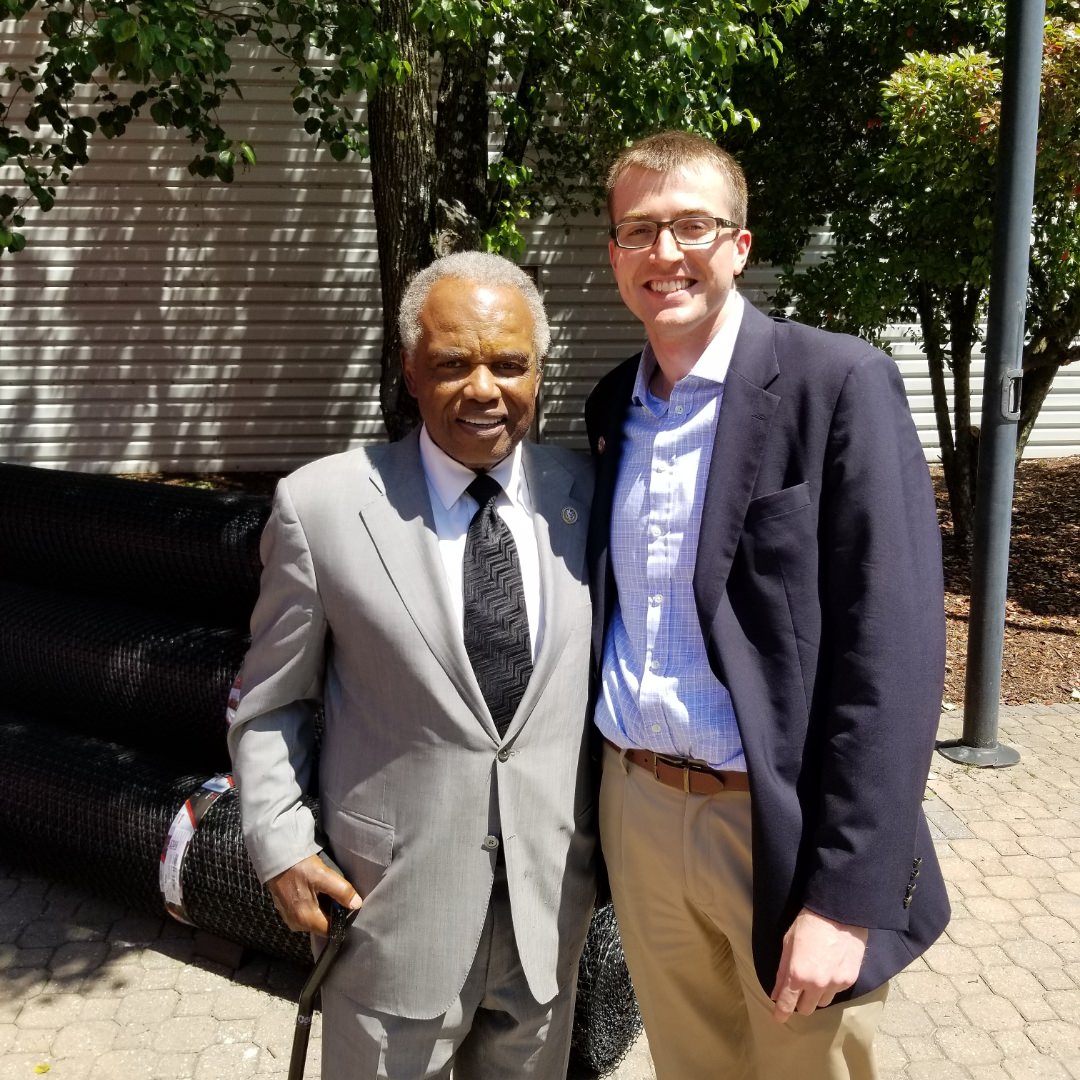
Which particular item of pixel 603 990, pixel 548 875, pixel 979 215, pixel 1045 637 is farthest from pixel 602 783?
pixel 1045 637

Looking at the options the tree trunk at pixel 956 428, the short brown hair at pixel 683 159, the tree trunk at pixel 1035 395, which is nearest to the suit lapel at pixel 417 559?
the short brown hair at pixel 683 159

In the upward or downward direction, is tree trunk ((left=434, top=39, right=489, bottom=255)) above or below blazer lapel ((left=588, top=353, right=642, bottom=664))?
above

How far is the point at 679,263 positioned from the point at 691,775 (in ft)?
3.33

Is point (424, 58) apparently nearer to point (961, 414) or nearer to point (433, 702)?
point (433, 702)

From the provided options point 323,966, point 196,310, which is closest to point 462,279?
point 323,966

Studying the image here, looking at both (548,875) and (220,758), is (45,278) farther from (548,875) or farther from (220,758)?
(548,875)

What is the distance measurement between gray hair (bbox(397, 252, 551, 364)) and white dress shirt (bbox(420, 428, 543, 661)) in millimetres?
226

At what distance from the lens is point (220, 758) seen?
4160mm

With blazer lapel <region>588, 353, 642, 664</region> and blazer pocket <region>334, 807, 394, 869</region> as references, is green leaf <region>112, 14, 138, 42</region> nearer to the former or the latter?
blazer lapel <region>588, 353, 642, 664</region>

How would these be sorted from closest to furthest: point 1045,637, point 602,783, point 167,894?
point 602,783
point 167,894
point 1045,637

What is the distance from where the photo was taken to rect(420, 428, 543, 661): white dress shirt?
2320 millimetres

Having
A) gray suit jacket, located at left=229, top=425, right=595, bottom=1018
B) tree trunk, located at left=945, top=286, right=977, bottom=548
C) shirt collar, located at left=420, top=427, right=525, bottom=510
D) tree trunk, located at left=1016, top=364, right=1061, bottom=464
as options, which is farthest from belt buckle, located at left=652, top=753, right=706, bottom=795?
tree trunk, located at left=1016, top=364, right=1061, bottom=464

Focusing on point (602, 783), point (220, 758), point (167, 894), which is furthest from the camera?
point (220, 758)

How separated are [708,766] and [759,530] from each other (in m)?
0.49
